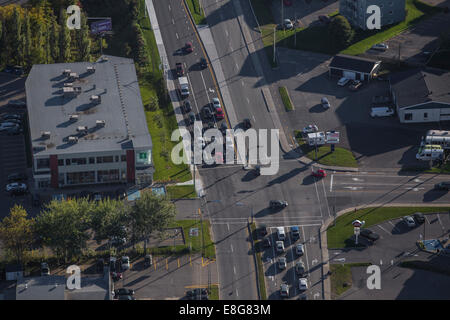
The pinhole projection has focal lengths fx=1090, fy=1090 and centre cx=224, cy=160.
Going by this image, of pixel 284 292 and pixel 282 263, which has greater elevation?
pixel 282 263

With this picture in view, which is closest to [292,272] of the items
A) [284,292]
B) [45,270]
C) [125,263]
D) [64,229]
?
[284,292]

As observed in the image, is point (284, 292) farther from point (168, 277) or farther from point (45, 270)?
point (45, 270)

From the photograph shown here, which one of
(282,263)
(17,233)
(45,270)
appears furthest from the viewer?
(282,263)

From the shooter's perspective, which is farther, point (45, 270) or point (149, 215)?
point (149, 215)

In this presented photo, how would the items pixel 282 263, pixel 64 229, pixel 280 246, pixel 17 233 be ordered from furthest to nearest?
1. pixel 280 246
2. pixel 282 263
3. pixel 64 229
4. pixel 17 233

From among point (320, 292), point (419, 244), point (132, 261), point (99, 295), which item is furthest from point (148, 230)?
point (419, 244)

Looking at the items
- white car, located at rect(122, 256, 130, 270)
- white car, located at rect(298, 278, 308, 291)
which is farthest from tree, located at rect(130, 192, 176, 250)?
white car, located at rect(298, 278, 308, 291)
